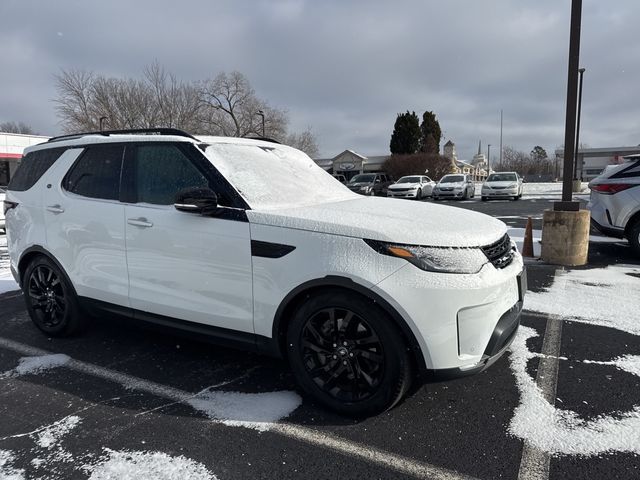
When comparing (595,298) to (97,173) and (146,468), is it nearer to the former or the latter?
(146,468)

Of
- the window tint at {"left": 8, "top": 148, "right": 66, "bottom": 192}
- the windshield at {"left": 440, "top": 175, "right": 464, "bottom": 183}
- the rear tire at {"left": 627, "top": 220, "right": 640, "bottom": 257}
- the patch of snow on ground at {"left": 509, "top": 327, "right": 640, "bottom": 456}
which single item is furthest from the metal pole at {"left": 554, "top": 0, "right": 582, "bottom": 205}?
the windshield at {"left": 440, "top": 175, "right": 464, "bottom": 183}

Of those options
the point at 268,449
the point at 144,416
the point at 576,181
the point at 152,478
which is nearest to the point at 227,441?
the point at 268,449

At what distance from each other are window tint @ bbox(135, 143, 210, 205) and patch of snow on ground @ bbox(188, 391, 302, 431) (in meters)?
1.41

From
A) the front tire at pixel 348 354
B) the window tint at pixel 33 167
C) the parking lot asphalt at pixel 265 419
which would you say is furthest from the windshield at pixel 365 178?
the front tire at pixel 348 354

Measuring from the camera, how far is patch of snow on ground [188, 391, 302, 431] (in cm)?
277

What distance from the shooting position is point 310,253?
8.73 feet

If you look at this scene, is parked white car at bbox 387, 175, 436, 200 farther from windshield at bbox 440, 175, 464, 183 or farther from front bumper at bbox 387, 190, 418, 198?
windshield at bbox 440, 175, 464, 183

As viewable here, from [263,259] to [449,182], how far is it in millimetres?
24796

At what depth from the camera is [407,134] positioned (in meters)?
58.8

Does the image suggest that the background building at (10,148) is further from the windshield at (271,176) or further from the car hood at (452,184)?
the windshield at (271,176)

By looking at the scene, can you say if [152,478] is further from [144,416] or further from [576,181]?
[576,181]

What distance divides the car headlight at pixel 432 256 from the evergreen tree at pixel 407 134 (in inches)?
2300

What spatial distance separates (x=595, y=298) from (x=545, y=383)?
2569mm

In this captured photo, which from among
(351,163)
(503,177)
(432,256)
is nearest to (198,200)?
(432,256)
